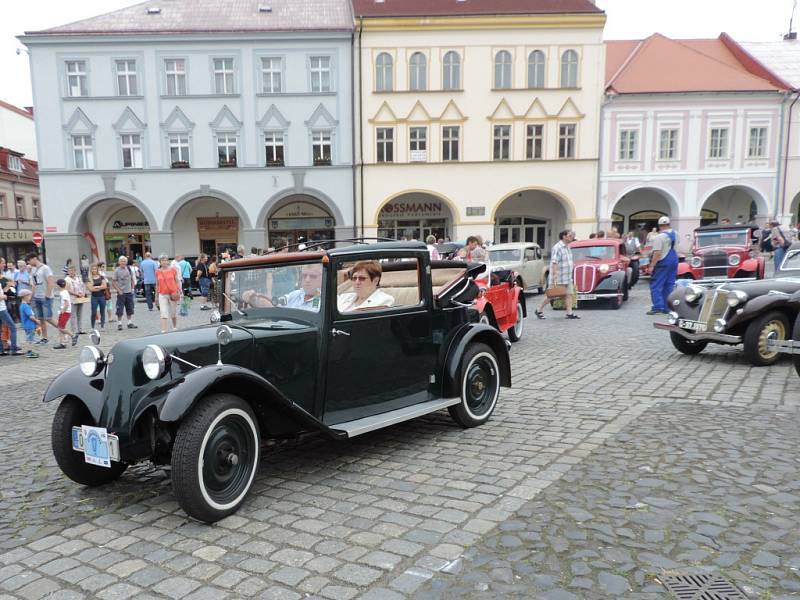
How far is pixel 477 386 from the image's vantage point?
16.7 ft

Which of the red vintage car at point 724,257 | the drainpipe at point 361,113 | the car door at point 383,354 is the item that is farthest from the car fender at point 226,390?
the drainpipe at point 361,113

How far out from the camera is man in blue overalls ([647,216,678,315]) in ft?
36.6

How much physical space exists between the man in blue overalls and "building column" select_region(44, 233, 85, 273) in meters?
24.4

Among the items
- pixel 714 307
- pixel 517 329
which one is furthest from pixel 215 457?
pixel 517 329

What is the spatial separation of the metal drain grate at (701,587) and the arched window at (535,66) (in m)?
26.4

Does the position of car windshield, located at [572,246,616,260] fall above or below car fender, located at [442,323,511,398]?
above

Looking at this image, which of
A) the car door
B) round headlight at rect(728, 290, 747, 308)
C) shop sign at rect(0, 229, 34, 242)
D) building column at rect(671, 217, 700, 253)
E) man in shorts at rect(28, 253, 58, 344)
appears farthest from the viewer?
shop sign at rect(0, 229, 34, 242)

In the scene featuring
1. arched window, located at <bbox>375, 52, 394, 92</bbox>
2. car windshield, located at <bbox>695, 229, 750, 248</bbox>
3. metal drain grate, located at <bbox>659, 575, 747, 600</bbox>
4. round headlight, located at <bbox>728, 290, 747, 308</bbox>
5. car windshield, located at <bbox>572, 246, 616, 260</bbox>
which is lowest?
metal drain grate, located at <bbox>659, 575, 747, 600</bbox>

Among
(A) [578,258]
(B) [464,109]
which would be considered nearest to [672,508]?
(A) [578,258]

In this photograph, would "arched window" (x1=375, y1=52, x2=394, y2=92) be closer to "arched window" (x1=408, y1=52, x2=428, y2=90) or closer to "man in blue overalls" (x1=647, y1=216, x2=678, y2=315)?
"arched window" (x1=408, y1=52, x2=428, y2=90)

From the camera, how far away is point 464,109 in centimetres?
2628

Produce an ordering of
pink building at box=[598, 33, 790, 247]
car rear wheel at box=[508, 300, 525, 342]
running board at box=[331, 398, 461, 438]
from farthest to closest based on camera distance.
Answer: pink building at box=[598, 33, 790, 247], car rear wheel at box=[508, 300, 525, 342], running board at box=[331, 398, 461, 438]

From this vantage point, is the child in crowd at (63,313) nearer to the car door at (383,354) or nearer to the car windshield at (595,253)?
the car door at (383,354)

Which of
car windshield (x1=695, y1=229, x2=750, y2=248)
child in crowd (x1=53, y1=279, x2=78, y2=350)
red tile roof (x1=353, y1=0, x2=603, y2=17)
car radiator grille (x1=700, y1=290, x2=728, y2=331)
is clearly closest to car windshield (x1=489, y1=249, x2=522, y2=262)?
car windshield (x1=695, y1=229, x2=750, y2=248)
